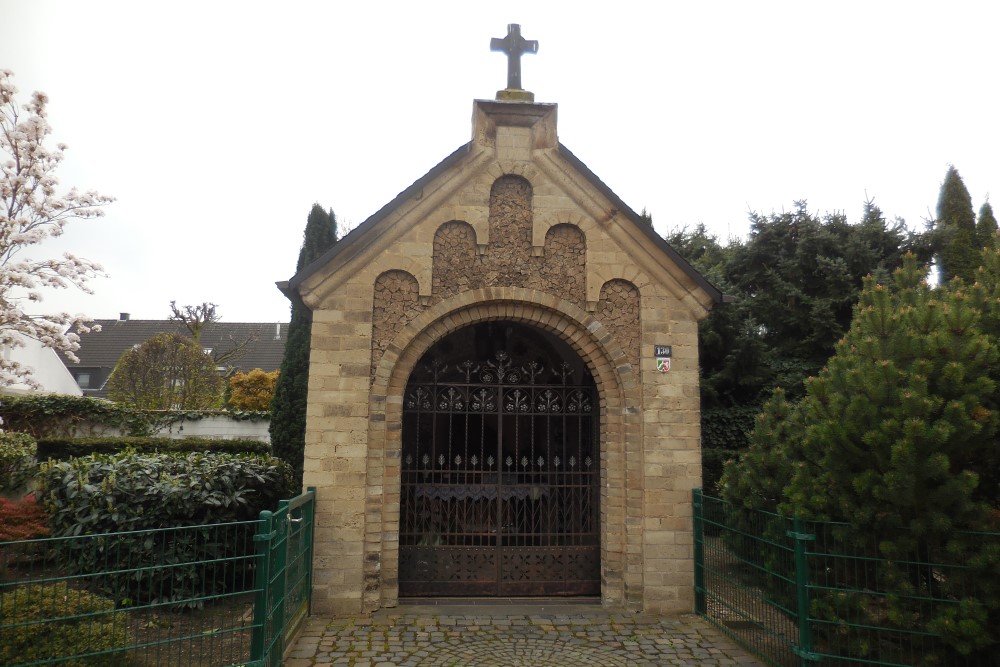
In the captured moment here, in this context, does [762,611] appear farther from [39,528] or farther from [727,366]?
[727,366]

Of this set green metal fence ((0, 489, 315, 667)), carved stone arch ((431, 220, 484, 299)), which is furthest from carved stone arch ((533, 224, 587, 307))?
green metal fence ((0, 489, 315, 667))

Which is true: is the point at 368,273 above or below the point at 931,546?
above

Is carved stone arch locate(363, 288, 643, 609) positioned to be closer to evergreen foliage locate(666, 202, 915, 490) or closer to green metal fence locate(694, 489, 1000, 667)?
green metal fence locate(694, 489, 1000, 667)

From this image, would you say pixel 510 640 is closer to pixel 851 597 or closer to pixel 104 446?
pixel 851 597

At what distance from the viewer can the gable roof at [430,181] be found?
25.3 ft

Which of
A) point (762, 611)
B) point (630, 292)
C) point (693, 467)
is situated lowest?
point (762, 611)

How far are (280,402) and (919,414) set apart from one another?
438 inches

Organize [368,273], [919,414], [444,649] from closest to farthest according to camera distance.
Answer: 1. [919,414]
2. [444,649]
3. [368,273]

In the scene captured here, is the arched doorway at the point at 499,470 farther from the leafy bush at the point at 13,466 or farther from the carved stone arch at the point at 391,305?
the leafy bush at the point at 13,466

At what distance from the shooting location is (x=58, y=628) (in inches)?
184

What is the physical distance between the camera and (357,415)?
7574 mm

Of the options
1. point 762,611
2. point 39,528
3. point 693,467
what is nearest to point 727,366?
point 693,467

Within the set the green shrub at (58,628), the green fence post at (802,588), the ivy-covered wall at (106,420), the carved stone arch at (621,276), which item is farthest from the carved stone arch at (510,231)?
the ivy-covered wall at (106,420)

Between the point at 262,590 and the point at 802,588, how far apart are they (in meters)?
4.37
